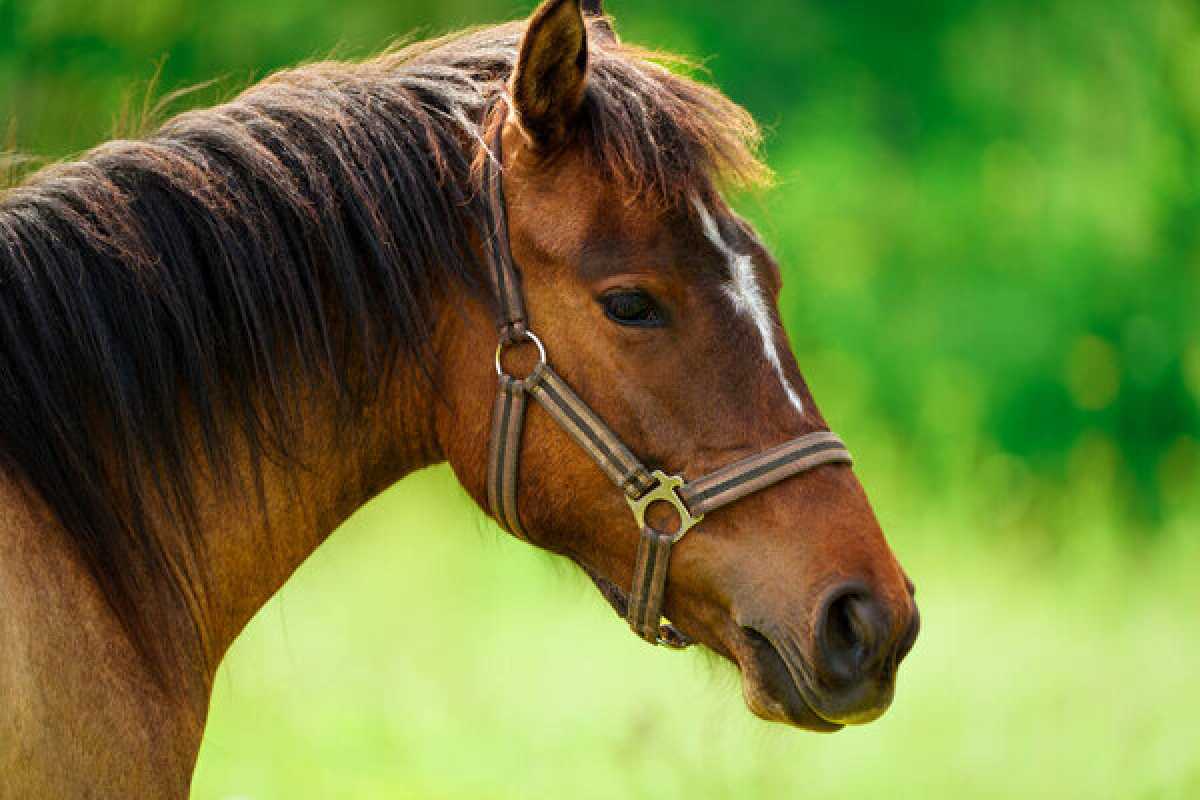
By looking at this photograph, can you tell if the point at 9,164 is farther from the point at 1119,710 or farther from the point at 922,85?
the point at 922,85

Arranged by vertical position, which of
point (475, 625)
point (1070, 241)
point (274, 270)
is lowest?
point (475, 625)

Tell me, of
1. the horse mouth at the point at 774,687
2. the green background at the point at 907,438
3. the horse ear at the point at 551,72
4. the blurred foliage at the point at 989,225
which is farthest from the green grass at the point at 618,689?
the horse ear at the point at 551,72

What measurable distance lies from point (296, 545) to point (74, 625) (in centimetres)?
51

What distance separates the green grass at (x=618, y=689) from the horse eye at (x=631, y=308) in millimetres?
2506

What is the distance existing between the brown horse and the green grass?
2.36 meters

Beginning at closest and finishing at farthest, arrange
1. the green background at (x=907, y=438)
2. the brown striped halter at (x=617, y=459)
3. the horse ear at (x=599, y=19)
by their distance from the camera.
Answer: the brown striped halter at (x=617, y=459) → the horse ear at (x=599, y=19) → the green background at (x=907, y=438)

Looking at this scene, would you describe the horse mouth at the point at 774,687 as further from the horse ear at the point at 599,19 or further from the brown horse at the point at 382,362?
the horse ear at the point at 599,19

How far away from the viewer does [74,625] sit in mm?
2129

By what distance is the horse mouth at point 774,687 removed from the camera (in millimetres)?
2301

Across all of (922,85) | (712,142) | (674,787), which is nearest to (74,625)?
(712,142)

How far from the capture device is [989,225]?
8.35m

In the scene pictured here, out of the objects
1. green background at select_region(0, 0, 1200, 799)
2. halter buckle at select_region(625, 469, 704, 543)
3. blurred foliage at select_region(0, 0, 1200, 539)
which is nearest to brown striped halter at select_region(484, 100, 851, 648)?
halter buckle at select_region(625, 469, 704, 543)

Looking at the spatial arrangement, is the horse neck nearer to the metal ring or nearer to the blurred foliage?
the metal ring

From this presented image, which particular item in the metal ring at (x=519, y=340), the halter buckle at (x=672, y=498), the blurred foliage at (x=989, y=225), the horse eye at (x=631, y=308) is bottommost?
the blurred foliage at (x=989, y=225)
